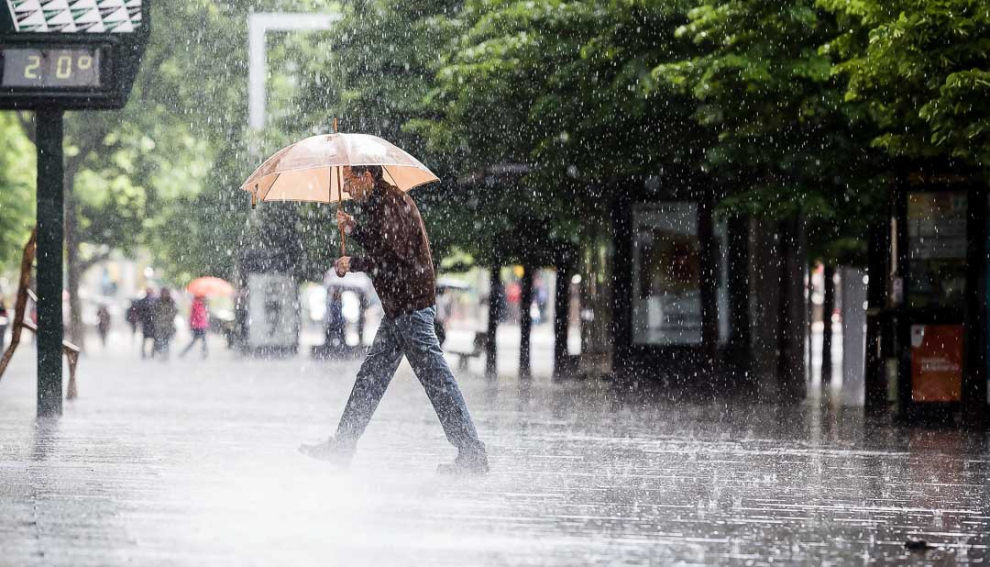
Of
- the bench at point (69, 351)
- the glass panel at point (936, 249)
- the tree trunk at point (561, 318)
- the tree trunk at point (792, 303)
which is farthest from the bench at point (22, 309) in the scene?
the tree trunk at point (561, 318)

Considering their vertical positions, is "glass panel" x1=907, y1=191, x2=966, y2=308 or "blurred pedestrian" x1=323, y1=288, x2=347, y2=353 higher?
"glass panel" x1=907, y1=191, x2=966, y2=308

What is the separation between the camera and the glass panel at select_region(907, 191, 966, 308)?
1474cm

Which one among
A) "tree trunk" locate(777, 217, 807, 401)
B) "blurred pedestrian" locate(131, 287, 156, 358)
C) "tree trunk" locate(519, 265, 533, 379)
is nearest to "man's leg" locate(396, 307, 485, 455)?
"tree trunk" locate(777, 217, 807, 401)

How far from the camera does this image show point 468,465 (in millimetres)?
9203

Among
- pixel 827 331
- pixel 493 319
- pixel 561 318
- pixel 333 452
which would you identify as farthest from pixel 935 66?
pixel 493 319

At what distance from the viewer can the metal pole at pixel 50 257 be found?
45.4ft

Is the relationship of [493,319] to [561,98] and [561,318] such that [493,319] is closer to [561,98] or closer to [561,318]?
[561,318]

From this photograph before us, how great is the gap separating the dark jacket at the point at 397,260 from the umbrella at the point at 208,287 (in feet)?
102

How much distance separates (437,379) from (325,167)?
164cm

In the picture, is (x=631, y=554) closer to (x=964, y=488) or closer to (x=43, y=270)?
(x=964, y=488)

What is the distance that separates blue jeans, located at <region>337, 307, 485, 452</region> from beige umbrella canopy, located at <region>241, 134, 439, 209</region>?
952 millimetres

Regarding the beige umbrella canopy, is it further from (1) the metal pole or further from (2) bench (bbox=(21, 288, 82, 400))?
(2) bench (bbox=(21, 288, 82, 400))

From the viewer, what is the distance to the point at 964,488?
29.9 feet

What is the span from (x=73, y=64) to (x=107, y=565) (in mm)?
8427
